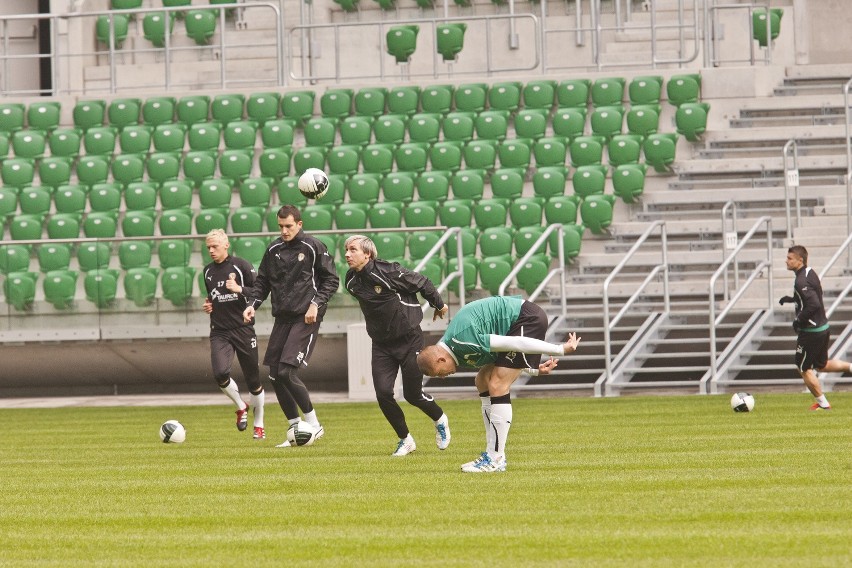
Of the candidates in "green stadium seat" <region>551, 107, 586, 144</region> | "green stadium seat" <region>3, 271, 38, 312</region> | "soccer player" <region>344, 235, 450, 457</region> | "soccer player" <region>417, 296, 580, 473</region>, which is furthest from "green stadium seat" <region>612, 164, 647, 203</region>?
"soccer player" <region>417, 296, 580, 473</region>

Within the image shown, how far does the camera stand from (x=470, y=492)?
30.7ft

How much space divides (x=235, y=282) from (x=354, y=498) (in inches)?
210

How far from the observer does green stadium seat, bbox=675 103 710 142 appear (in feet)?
78.8

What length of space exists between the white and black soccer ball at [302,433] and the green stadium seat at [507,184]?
35.3 ft

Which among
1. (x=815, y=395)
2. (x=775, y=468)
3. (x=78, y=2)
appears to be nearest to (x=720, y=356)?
(x=815, y=395)

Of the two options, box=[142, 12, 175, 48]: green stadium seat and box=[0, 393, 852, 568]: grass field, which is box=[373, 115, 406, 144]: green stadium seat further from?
box=[0, 393, 852, 568]: grass field

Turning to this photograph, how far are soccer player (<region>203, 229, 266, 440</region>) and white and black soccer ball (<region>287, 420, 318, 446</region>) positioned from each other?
1.32 m

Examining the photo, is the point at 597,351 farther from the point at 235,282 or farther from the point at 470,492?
the point at 470,492

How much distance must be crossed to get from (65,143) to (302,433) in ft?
47.1

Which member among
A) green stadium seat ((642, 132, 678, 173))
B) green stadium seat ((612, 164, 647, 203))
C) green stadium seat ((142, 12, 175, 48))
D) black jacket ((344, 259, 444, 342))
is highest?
green stadium seat ((142, 12, 175, 48))

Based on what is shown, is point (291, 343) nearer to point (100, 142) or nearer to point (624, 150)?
point (624, 150)

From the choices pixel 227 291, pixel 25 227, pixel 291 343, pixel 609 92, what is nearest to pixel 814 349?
pixel 291 343

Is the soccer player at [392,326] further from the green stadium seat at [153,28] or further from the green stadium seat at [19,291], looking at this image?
the green stadium seat at [153,28]

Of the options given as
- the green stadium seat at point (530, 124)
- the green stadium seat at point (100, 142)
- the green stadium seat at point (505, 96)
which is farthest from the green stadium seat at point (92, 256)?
the green stadium seat at point (505, 96)
